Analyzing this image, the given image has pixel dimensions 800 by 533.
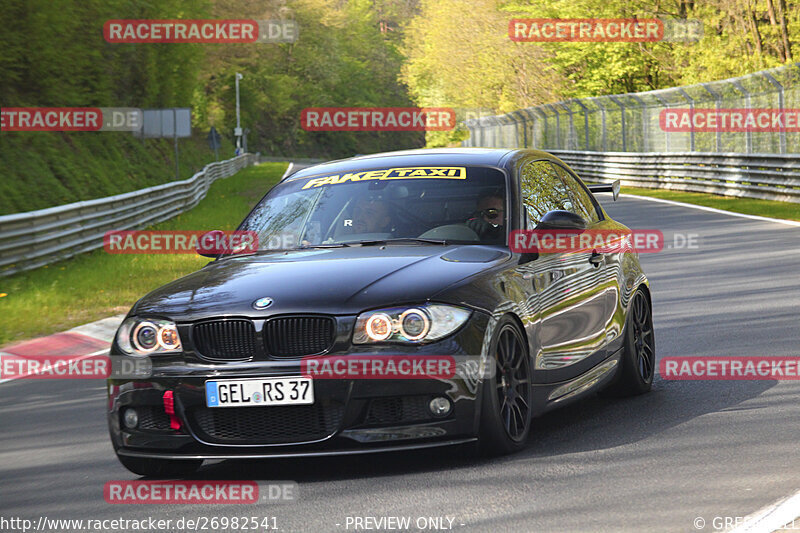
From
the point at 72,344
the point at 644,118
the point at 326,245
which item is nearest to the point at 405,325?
the point at 326,245

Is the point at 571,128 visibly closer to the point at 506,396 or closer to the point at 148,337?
the point at 506,396

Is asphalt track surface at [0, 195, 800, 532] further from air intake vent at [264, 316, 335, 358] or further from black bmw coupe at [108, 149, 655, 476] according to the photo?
air intake vent at [264, 316, 335, 358]

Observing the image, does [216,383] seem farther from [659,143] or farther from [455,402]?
[659,143]

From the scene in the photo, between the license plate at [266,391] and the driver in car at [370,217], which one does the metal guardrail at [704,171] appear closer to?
the driver in car at [370,217]

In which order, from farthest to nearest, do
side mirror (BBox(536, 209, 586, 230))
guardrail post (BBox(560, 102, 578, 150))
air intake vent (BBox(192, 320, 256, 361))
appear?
guardrail post (BBox(560, 102, 578, 150)) → side mirror (BBox(536, 209, 586, 230)) → air intake vent (BBox(192, 320, 256, 361))

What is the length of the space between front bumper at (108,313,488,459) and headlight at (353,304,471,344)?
42 millimetres

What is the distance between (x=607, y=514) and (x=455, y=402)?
0.96 metres

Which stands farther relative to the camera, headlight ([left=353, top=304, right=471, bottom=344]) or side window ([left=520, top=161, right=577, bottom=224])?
side window ([left=520, top=161, right=577, bottom=224])

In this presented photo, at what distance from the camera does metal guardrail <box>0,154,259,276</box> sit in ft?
52.5

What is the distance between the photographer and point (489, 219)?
679cm

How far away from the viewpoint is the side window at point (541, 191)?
7.05 metres

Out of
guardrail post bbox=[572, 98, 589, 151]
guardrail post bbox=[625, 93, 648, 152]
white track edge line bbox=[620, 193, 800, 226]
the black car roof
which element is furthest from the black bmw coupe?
guardrail post bbox=[572, 98, 589, 151]

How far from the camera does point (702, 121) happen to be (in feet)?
113

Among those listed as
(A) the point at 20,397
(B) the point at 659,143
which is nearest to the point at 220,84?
(B) the point at 659,143
